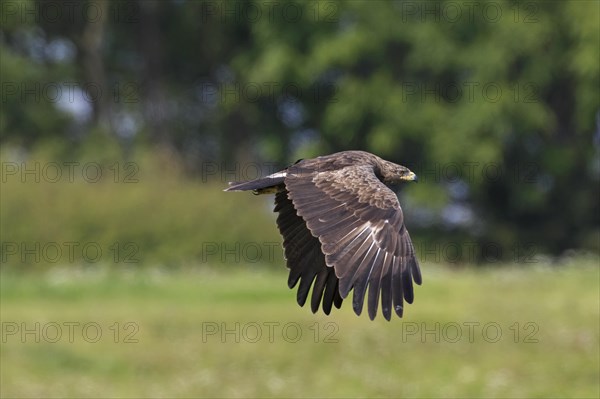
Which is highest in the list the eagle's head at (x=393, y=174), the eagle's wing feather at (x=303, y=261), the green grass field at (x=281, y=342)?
the eagle's head at (x=393, y=174)

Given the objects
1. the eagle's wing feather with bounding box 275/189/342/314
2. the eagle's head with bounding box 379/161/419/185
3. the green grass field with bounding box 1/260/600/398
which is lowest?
the green grass field with bounding box 1/260/600/398

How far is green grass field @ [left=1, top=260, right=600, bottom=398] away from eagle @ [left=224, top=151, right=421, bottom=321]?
5965mm

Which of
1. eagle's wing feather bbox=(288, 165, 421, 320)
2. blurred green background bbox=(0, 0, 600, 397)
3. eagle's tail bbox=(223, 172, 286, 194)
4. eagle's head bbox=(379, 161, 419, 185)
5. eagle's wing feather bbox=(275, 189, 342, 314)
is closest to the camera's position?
eagle's wing feather bbox=(288, 165, 421, 320)

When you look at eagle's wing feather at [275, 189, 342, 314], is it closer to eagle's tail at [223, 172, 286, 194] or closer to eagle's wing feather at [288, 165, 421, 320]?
eagle's wing feather at [288, 165, 421, 320]

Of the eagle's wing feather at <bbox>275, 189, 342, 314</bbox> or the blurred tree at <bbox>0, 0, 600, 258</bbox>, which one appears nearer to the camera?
the eagle's wing feather at <bbox>275, 189, 342, 314</bbox>

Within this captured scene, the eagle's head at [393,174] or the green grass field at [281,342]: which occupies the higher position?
the eagle's head at [393,174]

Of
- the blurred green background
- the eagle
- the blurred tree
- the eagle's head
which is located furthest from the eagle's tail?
the blurred tree

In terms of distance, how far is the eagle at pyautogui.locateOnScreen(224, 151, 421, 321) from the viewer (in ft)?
22.8

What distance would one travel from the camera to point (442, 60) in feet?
104

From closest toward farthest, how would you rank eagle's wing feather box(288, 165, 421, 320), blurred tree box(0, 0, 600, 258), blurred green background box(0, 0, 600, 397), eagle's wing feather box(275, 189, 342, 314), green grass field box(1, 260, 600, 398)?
eagle's wing feather box(288, 165, 421, 320) < eagle's wing feather box(275, 189, 342, 314) < green grass field box(1, 260, 600, 398) < blurred green background box(0, 0, 600, 397) < blurred tree box(0, 0, 600, 258)

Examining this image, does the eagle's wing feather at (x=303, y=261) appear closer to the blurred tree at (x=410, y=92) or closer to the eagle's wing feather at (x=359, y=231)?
the eagle's wing feather at (x=359, y=231)

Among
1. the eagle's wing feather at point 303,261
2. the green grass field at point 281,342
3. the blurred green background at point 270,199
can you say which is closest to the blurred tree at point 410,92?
the blurred green background at point 270,199

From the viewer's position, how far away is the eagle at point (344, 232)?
6.96 meters

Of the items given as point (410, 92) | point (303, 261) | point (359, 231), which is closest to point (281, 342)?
point (303, 261)
